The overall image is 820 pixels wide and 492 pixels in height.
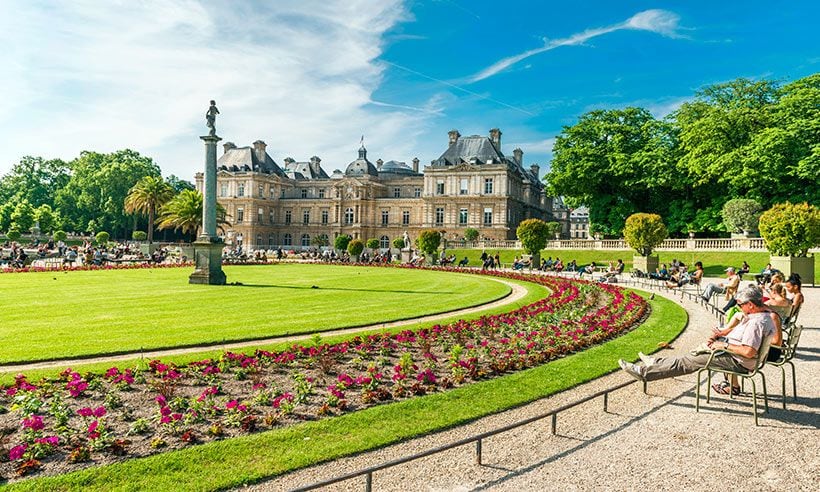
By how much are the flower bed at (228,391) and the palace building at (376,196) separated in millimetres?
59322

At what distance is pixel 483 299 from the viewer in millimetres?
19078

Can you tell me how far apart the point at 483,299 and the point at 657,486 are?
14070 mm

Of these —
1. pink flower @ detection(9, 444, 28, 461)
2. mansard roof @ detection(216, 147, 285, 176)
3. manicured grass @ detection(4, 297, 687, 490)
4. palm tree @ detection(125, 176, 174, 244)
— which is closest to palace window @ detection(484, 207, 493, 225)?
mansard roof @ detection(216, 147, 285, 176)

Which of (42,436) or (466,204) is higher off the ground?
(466,204)

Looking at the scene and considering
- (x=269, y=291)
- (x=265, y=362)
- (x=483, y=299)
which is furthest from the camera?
(x=269, y=291)

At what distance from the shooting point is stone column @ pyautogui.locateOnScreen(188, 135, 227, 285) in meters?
23.4

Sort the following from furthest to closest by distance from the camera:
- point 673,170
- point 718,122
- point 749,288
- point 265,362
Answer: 1. point 673,170
2. point 718,122
3. point 265,362
4. point 749,288

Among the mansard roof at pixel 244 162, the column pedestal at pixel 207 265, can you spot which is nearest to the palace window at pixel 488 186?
the mansard roof at pixel 244 162

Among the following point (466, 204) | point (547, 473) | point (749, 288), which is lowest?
point (547, 473)

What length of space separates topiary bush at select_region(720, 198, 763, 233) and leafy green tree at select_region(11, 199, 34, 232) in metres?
86.8

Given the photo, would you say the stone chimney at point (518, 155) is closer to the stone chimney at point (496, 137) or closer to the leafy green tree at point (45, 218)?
the stone chimney at point (496, 137)

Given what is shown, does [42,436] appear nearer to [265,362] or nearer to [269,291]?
[265,362]

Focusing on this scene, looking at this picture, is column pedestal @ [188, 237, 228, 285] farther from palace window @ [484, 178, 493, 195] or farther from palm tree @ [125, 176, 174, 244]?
palace window @ [484, 178, 493, 195]

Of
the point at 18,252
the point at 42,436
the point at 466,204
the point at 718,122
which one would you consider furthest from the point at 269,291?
the point at 466,204
